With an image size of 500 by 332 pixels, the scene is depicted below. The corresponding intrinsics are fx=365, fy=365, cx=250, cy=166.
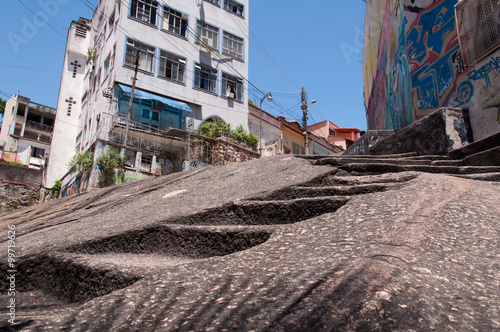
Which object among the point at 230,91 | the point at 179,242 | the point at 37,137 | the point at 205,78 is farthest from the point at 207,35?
the point at 37,137

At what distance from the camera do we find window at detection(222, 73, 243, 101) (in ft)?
78.4

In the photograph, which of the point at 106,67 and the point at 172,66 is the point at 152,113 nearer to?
the point at 172,66

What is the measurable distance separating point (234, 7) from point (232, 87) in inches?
248

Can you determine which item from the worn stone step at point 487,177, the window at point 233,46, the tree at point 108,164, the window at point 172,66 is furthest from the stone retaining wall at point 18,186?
the worn stone step at point 487,177

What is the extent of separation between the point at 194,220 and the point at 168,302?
1.61 m

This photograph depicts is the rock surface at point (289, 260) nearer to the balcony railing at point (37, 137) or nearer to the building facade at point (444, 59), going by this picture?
the building facade at point (444, 59)

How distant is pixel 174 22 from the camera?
22578mm

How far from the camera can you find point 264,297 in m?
2.16

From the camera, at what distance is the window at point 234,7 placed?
2548 centimetres

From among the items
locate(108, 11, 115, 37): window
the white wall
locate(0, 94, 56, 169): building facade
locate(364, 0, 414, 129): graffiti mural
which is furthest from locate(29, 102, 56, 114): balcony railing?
locate(364, 0, 414, 129): graffiti mural

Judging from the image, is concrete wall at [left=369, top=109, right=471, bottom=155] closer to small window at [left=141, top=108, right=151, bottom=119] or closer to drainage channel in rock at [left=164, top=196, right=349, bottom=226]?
drainage channel in rock at [left=164, top=196, right=349, bottom=226]

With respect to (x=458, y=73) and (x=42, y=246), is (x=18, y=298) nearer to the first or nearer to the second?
(x=42, y=246)

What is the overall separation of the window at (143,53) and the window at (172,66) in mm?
669

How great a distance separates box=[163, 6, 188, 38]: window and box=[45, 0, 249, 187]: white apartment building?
62 mm
